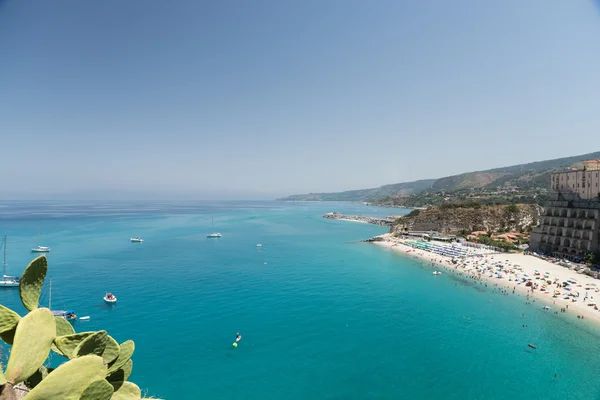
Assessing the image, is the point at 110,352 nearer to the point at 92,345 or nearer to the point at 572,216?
the point at 92,345

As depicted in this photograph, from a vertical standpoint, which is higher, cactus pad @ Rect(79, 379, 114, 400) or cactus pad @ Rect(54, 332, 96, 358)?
cactus pad @ Rect(54, 332, 96, 358)

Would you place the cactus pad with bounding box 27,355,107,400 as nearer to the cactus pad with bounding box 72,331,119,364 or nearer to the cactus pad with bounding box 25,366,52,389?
the cactus pad with bounding box 72,331,119,364

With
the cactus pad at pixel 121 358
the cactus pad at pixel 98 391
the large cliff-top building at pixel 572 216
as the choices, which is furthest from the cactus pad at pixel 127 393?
the large cliff-top building at pixel 572 216

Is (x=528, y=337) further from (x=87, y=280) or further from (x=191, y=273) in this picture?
(x=87, y=280)

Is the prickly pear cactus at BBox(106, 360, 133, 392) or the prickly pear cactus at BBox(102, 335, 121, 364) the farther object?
the prickly pear cactus at BBox(106, 360, 133, 392)

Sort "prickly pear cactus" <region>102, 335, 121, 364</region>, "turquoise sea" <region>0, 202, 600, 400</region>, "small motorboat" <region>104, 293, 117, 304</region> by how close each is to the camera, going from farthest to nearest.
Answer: "small motorboat" <region>104, 293, 117, 304</region> → "turquoise sea" <region>0, 202, 600, 400</region> → "prickly pear cactus" <region>102, 335, 121, 364</region>

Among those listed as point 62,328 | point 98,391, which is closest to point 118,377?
point 62,328

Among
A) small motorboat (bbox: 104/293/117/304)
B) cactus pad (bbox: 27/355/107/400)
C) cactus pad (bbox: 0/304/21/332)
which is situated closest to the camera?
cactus pad (bbox: 27/355/107/400)

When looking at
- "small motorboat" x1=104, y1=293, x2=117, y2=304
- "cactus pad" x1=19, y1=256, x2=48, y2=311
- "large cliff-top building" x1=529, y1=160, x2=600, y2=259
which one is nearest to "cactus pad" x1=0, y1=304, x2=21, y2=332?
"cactus pad" x1=19, y1=256, x2=48, y2=311
